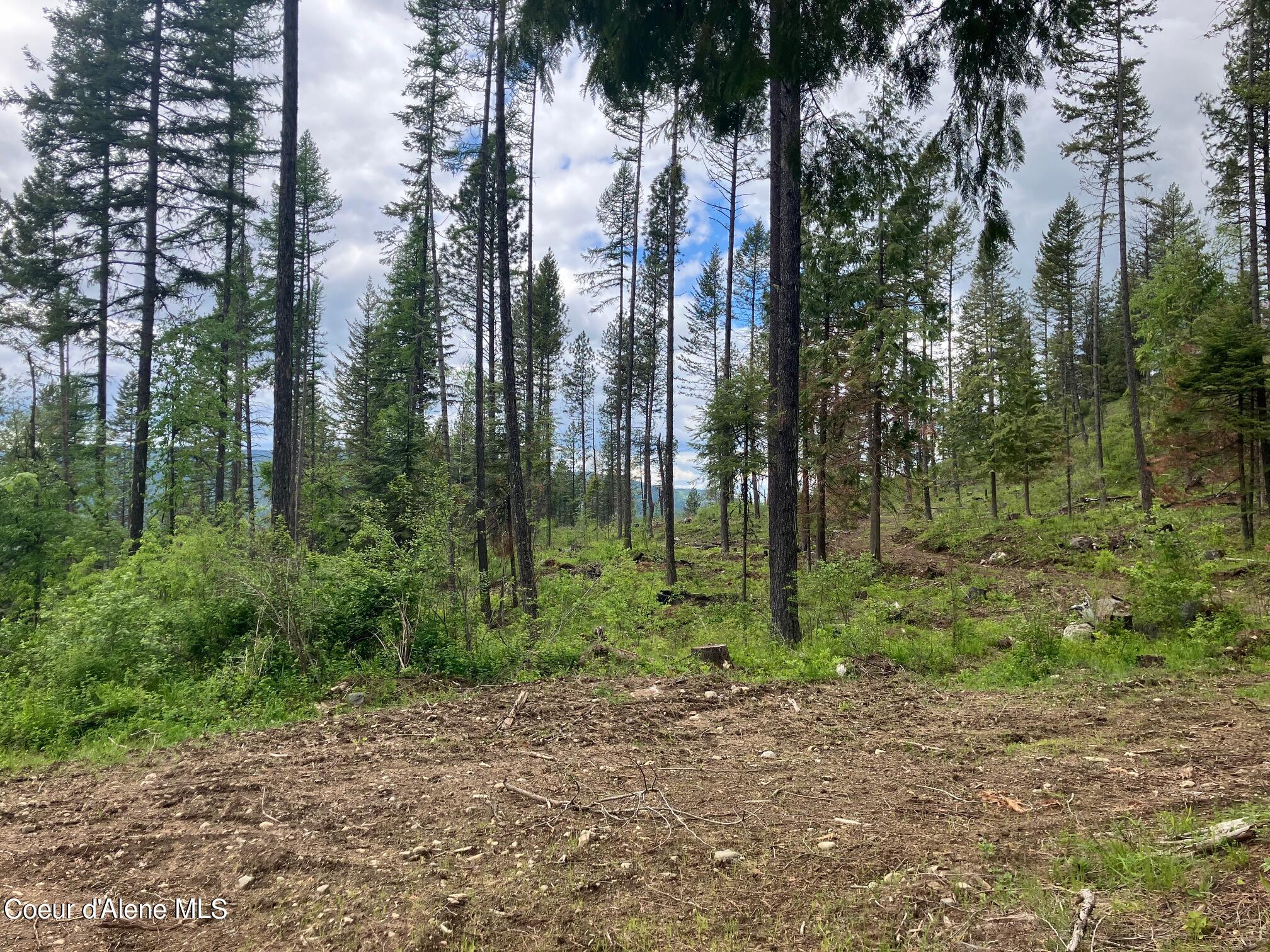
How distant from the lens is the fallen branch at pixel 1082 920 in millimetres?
1977

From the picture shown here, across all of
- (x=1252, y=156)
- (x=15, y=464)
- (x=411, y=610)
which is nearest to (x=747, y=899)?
(x=411, y=610)

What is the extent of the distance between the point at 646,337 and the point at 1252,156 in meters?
20.5

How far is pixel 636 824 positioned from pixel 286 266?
32.2 feet

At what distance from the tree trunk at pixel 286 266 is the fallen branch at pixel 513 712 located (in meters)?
5.71

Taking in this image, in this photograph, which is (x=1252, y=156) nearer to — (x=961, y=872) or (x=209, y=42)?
(x=961, y=872)

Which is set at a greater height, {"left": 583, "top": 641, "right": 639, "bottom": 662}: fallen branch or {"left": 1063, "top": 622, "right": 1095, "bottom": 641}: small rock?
{"left": 1063, "top": 622, "right": 1095, "bottom": 641}: small rock

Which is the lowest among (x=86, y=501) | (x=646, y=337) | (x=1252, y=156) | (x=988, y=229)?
(x=86, y=501)

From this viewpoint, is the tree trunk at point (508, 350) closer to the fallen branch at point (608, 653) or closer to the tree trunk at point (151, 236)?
the fallen branch at point (608, 653)

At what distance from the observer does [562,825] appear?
3.17 m

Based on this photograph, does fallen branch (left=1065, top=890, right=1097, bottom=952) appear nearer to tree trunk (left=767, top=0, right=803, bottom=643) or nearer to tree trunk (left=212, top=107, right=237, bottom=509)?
tree trunk (left=767, top=0, right=803, bottom=643)

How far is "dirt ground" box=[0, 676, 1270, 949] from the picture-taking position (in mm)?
2312

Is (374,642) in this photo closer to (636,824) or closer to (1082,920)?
(636,824)

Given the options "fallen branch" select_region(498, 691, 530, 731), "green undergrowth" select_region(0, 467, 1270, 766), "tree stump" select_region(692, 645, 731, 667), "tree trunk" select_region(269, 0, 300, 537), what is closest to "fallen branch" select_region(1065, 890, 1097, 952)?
"fallen branch" select_region(498, 691, 530, 731)

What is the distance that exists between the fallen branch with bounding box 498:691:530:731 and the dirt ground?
0.06 metres
